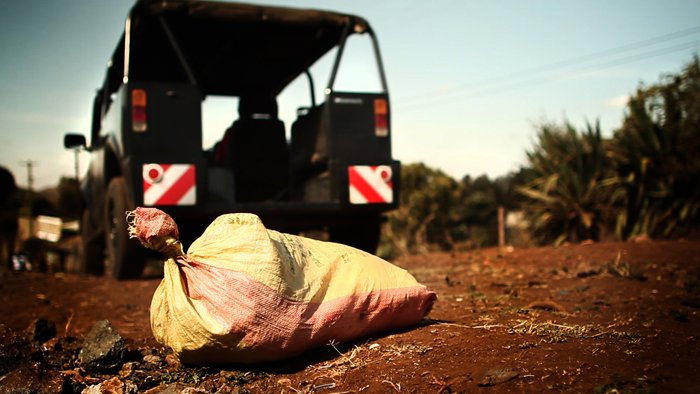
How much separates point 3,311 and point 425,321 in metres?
3.49

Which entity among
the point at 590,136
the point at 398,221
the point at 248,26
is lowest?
the point at 398,221

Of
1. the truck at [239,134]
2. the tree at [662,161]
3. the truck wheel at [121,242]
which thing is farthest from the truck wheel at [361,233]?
the tree at [662,161]

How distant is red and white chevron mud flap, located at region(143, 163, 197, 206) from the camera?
4871mm

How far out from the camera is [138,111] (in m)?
4.87

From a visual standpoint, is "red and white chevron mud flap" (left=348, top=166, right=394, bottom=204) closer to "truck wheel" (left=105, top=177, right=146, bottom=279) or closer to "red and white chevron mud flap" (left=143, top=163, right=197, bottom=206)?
"red and white chevron mud flap" (left=143, top=163, right=197, bottom=206)

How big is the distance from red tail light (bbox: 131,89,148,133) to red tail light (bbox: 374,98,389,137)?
6.22 ft

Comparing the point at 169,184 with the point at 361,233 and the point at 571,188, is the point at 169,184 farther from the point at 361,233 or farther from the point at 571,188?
the point at 571,188

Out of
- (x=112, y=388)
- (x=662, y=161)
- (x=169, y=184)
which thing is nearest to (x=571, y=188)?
(x=662, y=161)

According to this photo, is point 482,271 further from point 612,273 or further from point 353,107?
point 353,107

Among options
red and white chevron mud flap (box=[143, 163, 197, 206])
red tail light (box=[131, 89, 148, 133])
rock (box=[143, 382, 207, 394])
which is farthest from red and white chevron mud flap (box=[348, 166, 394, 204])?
rock (box=[143, 382, 207, 394])

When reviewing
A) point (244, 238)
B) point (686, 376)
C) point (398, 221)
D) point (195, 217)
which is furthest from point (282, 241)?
point (398, 221)

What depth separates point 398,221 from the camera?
17703mm

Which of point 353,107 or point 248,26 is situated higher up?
point 248,26

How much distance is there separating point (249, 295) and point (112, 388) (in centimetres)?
68
